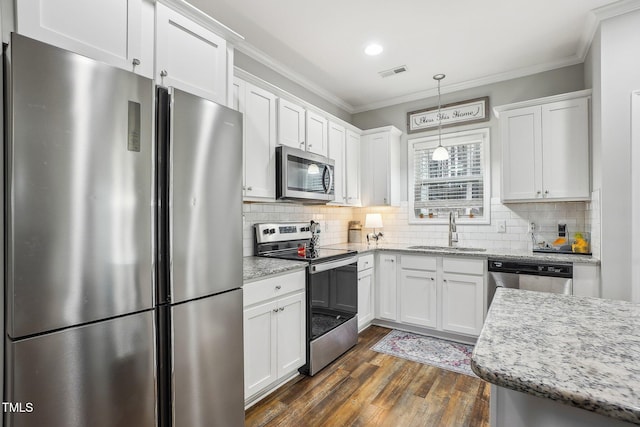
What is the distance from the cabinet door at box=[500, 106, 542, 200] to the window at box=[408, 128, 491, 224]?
0.44 meters

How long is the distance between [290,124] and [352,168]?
4.01 ft

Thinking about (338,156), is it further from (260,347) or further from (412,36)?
(260,347)

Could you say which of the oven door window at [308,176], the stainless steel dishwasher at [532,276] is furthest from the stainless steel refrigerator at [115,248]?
the stainless steel dishwasher at [532,276]

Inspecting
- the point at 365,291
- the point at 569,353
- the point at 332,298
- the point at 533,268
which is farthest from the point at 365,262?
the point at 569,353

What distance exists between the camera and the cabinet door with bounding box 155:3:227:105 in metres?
1.62

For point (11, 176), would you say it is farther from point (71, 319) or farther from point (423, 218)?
point (423, 218)

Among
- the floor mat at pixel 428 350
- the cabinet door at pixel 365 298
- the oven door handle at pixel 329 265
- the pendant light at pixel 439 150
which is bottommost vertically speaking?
the floor mat at pixel 428 350

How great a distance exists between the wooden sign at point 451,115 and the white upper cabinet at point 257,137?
2.07 m

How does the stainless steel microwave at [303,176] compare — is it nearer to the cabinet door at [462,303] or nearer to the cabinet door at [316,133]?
the cabinet door at [316,133]

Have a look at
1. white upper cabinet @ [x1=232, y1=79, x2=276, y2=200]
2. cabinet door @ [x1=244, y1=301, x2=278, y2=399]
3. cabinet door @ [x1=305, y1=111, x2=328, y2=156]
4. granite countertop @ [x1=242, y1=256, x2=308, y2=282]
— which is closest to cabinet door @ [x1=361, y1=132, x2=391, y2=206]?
cabinet door @ [x1=305, y1=111, x2=328, y2=156]

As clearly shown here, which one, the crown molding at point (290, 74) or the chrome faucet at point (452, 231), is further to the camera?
the chrome faucet at point (452, 231)

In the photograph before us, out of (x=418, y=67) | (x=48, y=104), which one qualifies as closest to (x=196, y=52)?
(x=48, y=104)

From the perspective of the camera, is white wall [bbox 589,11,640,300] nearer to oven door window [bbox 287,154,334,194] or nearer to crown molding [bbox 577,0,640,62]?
crown molding [bbox 577,0,640,62]

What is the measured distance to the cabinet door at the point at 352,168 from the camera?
3814mm
